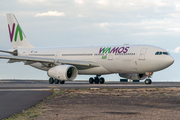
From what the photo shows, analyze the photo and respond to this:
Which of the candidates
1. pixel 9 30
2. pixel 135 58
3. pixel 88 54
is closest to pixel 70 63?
pixel 88 54

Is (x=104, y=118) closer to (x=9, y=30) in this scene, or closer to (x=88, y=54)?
(x=88, y=54)

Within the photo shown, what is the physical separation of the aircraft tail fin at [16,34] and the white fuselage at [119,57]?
7760mm

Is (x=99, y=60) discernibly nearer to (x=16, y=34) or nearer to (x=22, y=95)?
(x=16, y=34)

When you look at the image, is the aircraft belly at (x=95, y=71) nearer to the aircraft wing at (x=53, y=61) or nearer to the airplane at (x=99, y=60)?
the airplane at (x=99, y=60)

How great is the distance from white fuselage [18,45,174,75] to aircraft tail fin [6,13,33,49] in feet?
25.5

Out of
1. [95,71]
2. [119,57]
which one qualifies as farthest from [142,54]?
[95,71]

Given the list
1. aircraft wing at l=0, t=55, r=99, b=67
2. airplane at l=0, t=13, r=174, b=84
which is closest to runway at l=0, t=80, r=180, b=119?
airplane at l=0, t=13, r=174, b=84

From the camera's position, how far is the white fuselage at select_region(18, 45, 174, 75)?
2938cm

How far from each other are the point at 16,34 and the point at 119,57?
19260mm

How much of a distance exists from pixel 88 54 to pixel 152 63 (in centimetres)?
835

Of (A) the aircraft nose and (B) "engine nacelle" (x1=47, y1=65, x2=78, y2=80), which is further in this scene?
(B) "engine nacelle" (x1=47, y1=65, x2=78, y2=80)

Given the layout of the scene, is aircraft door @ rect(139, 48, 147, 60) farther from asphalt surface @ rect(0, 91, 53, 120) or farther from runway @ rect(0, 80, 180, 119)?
asphalt surface @ rect(0, 91, 53, 120)

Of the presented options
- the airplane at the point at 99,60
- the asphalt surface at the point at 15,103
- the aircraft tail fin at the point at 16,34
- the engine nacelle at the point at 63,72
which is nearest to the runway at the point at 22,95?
the asphalt surface at the point at 15,103

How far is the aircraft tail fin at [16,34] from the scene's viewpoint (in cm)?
4375
